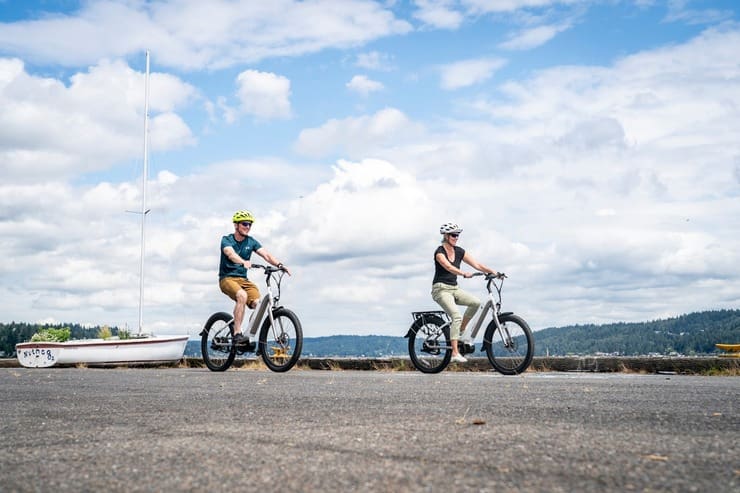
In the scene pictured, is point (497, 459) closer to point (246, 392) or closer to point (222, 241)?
point (246, 392)

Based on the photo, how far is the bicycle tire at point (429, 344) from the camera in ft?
36.7

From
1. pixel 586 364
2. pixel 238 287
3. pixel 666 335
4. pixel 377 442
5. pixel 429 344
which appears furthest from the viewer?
pixel 666 335

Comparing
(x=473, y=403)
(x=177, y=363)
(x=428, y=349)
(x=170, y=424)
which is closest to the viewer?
(x=170, y=424)

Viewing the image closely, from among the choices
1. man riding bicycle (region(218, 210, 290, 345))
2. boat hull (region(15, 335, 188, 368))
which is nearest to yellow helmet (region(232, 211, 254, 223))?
man riding bicycle (region(218, 210, 290, 345))

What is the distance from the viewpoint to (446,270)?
11398 millimetres

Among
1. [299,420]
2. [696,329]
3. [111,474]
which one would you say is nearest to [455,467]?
[111,474]

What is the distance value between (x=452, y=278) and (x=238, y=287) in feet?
A: 10.9

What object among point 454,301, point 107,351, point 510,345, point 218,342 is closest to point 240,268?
point 218,342

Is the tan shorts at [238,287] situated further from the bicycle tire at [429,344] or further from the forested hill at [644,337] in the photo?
the forested hill at [644,337]

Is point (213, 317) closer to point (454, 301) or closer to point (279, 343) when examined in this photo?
point (279, 343)

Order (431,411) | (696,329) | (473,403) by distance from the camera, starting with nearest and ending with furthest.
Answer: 1. (431,411)
2. (473,403)
3. (696,329)

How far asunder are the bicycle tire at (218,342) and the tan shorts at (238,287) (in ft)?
1.44

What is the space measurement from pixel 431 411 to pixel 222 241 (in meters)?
7.17

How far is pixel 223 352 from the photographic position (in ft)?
40.3
